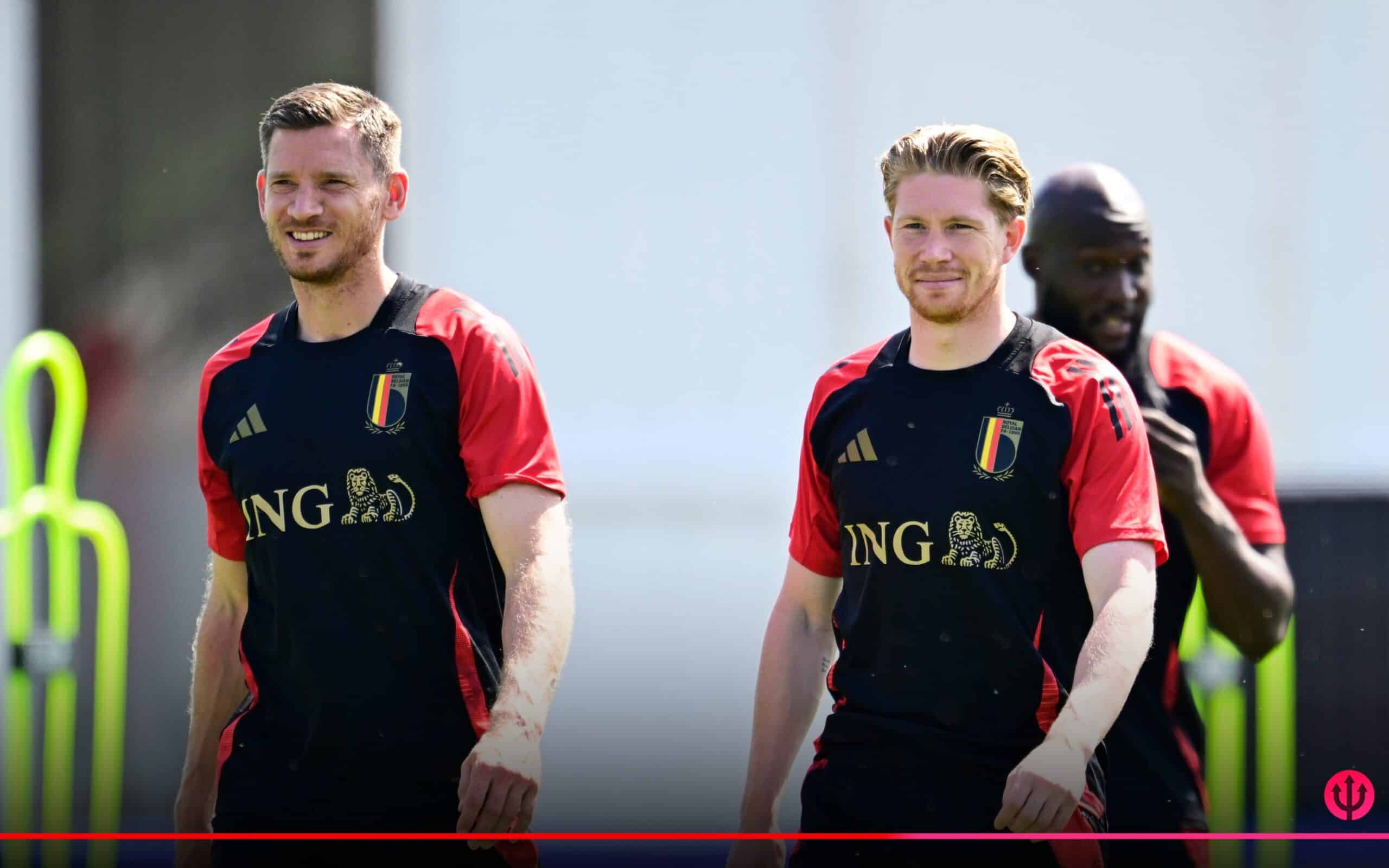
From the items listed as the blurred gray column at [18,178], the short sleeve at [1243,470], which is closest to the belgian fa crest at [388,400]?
the blurred gray column at [18,178]

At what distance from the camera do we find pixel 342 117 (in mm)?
2045

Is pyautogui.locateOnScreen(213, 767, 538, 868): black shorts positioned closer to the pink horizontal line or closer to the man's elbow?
the pink horizontal line

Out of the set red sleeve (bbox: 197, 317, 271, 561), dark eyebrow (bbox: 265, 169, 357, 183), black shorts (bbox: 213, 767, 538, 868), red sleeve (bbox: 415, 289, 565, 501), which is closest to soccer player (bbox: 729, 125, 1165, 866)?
red sleeve (bbox: 415, 289, 565, 501)

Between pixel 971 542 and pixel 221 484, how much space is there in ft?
3.56

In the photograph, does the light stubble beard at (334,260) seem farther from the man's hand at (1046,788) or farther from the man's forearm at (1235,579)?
the man's forearm at (1235,579)

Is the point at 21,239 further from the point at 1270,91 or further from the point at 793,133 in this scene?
the point at 1270,91

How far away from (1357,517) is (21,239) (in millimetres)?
2248

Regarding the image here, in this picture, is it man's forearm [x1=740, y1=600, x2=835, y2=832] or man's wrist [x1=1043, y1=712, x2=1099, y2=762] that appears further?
man's forearm [x1=740, y1=600, x2=835, y2=832]

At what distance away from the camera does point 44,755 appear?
2.40 meters

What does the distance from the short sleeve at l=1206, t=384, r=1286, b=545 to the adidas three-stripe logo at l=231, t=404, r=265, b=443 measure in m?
1.42

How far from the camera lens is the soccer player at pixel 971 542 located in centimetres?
178

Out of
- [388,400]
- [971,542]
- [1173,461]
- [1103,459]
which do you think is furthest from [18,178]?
[1173,461]

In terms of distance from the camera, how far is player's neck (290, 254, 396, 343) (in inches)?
80.3

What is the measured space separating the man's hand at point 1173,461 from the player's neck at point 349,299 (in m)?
1.15
